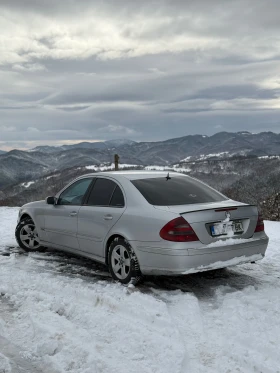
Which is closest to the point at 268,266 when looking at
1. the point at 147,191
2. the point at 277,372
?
the point at 147,191

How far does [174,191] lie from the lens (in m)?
5.50

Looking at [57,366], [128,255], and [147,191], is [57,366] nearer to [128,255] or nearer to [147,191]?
[128,255]

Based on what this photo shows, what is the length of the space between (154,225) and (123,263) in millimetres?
778

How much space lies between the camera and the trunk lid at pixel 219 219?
188 inches

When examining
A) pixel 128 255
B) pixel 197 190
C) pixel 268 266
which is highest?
pixel 197 190

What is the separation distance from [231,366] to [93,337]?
1.24 metres

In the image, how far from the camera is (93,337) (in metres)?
3.59

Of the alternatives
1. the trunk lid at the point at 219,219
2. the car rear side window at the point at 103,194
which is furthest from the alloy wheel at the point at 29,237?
the trunk lid at the point at 219,219

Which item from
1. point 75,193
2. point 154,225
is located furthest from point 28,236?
point 154,225

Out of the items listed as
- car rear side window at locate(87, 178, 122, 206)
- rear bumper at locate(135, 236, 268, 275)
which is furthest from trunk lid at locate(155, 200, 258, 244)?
car rear side window at locate(87, 178, 122, 206)

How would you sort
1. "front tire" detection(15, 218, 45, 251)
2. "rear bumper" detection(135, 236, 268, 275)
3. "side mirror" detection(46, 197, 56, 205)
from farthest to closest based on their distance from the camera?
1. "front tire" detection(15, 218, 45, 251)
2. "side mirror" detection(46, 197, 56, 205)
3. "rear bumper" detection(135, 236, 268, 275)

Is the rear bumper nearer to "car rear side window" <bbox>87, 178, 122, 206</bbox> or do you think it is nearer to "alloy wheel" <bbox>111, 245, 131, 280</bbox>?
"alloy wheel" <bbox>111, 245, 131, 280</bbox>

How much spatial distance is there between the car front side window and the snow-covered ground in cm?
112

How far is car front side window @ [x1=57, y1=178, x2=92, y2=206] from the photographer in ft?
20.7
